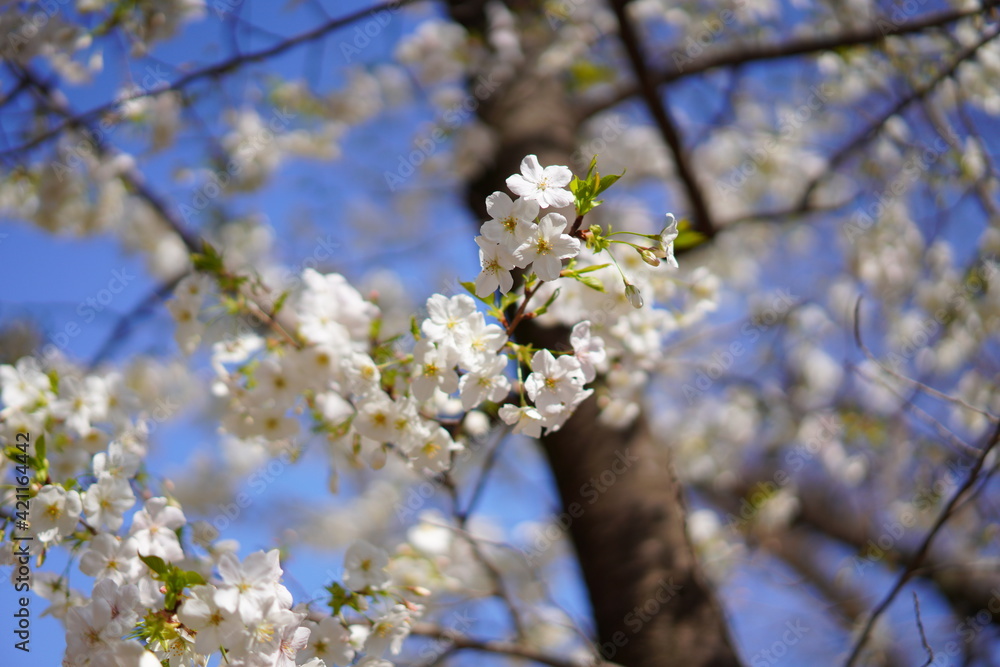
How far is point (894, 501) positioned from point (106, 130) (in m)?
4.32

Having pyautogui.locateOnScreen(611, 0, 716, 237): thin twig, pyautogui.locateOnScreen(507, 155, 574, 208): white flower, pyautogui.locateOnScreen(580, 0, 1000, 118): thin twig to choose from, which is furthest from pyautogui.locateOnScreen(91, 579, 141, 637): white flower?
pyautogui.locateOnScreen(580, 0, 1000, 118): thin twig

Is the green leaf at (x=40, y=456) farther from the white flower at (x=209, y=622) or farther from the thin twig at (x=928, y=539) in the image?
the thin twig at (x=928, y=539)

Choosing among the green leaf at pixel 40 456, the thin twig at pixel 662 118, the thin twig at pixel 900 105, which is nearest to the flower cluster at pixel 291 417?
the green leaf at pixel 40 456

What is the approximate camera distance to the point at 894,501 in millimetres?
3920

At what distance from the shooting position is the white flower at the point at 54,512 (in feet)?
3.48

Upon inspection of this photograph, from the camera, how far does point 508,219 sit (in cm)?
99

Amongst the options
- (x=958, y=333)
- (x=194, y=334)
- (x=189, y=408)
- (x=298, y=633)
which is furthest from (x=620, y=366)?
(x=189, y=408)

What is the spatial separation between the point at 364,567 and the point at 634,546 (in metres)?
0.71

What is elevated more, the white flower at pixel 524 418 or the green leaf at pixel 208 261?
the green leaf at pixel 208 261

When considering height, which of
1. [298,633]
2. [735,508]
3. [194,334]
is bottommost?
[298,633]

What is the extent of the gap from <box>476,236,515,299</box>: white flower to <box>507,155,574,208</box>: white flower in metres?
0.09

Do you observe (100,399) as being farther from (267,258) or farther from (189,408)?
(189,408)

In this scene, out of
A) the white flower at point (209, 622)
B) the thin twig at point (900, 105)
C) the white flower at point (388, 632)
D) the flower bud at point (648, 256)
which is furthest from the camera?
the thin twig at point (900, 105)

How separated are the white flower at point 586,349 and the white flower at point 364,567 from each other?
20.0 inches
